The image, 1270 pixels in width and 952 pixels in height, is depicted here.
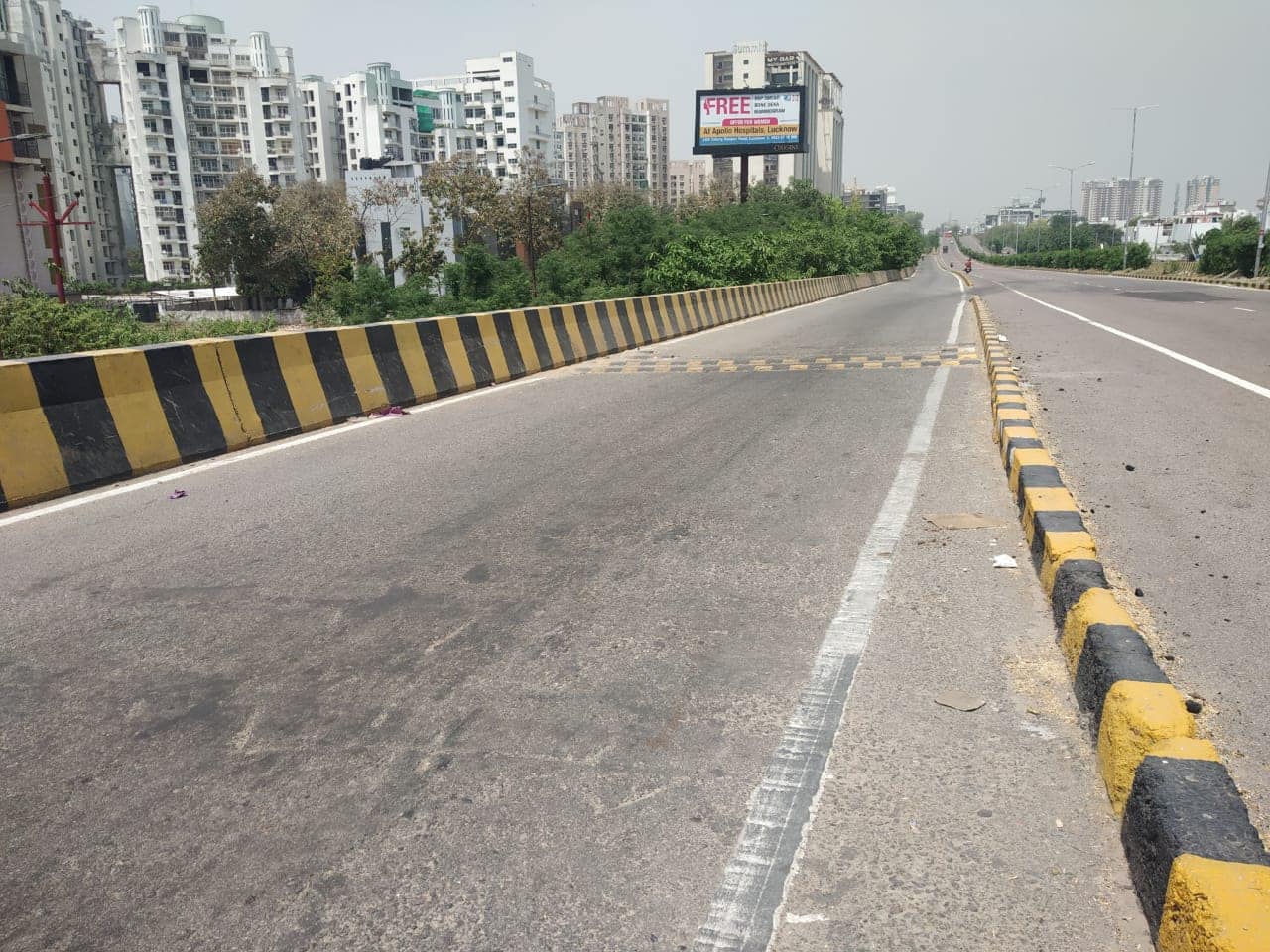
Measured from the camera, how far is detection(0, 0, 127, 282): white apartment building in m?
111

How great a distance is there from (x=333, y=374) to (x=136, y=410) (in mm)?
2197

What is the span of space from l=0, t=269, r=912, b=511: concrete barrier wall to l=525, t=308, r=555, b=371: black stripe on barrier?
27 millimetres

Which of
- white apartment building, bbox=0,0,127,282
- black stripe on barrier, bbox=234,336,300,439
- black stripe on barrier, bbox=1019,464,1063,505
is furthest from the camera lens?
white apartment building, bbox=0,0,127,282

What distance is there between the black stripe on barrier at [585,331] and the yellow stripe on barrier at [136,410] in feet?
25.4

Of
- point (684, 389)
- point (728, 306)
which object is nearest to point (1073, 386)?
point (684, 389)

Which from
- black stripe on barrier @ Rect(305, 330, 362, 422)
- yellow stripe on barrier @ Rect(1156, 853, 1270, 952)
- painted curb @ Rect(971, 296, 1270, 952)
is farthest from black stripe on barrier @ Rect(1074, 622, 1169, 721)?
black stripe on barrier @ Rect(305, 330, 362, 422)

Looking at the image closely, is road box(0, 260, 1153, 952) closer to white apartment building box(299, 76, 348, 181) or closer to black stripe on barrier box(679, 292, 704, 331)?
black stripe on barrier box(679, 292, 704, 331)

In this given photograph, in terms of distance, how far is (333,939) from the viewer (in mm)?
2111

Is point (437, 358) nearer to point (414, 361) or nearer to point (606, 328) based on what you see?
point (414, 361)

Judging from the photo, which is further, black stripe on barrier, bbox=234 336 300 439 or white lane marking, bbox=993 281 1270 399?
white lane marking, bbox=993 281 1270 399

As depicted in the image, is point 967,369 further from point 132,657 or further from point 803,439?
point 132,657

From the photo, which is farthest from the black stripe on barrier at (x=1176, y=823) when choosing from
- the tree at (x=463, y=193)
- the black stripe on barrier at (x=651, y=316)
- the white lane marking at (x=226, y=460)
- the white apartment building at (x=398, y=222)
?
the white apartment building at (x=398, y=222)

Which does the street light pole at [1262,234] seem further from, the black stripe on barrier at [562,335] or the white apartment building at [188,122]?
the white apartment building at [188,122]

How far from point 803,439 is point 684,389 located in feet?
10.2
